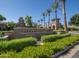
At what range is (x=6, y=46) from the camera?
867 centimetres

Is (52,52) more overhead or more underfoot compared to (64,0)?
more underfoot

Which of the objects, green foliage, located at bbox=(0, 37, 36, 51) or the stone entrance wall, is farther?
the stone entrance wall

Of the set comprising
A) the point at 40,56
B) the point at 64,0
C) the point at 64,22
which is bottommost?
the point at 40,56

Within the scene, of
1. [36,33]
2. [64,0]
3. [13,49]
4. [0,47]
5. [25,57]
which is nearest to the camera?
[25,57]

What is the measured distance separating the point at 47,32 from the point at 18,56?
11.4 metres

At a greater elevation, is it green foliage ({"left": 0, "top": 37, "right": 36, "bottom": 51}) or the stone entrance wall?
the stone entrance wall

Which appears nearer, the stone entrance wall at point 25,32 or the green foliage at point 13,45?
the green foliage at point 13,45

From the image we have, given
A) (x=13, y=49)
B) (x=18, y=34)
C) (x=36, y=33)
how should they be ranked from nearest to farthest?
1. (x=13, y=49)
2. (x=18, y=34)
3. (x=36, y=33)

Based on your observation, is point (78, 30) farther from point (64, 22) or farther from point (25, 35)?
point (25, 35)

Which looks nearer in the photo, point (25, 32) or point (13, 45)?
point (13, 45)

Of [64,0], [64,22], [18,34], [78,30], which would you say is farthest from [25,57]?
[78,30]

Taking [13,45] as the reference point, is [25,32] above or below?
above

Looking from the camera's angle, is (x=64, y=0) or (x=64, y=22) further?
(x=64, y=0)

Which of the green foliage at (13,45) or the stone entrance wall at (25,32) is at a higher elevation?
the stone entrance wall at (25,32)
